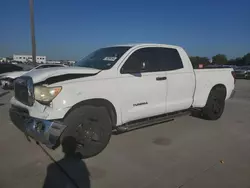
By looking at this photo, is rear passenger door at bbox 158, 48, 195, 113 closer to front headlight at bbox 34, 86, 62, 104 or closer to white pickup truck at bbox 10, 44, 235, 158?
white pickup truck at bbox 10, 44, 235, 158

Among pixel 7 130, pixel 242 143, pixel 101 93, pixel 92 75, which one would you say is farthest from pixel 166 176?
pixel 7 130

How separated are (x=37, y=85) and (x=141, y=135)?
247 cm

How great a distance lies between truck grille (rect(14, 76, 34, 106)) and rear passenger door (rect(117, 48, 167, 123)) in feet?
4.57

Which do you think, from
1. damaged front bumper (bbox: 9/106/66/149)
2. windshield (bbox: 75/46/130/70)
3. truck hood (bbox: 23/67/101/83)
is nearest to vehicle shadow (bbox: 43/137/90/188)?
damaged front bumper (bbox: 9/106/66/149)

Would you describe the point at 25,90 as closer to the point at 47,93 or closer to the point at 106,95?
the point at 47,93

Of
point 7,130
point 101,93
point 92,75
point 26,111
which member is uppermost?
point 92,75

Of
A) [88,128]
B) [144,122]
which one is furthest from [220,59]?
[88,128]

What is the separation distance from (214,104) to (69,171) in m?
4.21

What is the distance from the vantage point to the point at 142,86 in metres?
4.39

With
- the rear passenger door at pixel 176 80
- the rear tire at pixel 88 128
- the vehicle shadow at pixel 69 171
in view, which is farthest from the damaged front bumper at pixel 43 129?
the rear passenger door at pixel 176 80

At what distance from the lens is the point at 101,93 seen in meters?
3.85

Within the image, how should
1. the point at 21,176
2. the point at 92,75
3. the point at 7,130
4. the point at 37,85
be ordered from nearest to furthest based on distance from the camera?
the point at 21,176 → the point at 37,85 → the point at 92,75 → the point at 7,130

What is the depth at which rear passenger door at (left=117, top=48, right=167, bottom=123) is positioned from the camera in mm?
4195

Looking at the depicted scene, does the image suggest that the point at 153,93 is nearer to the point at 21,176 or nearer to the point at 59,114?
the point at 59,114
